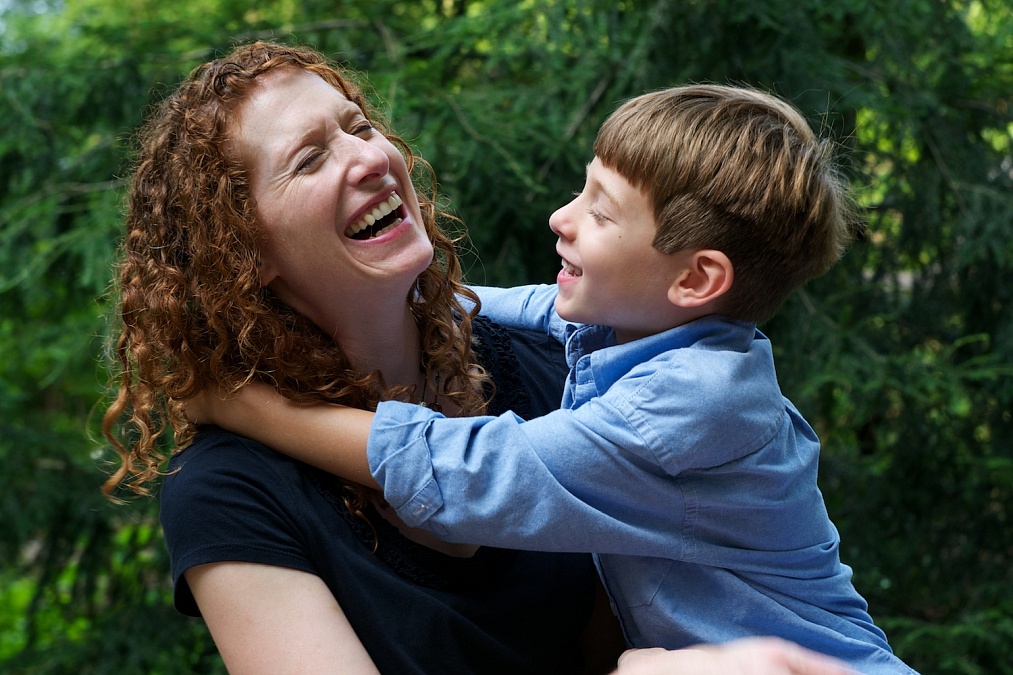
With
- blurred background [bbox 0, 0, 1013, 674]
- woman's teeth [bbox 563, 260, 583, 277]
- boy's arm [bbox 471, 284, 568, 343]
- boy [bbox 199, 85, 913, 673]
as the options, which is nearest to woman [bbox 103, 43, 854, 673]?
boy [bbox 199, 85, 913, 673]

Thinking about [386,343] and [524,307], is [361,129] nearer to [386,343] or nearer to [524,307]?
[386,343]

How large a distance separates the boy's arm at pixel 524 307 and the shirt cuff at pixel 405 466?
616mm

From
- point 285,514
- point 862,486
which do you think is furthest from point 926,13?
point 285,514

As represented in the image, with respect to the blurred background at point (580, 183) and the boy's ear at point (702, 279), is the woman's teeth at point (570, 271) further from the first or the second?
the blurred background at point (580, 183)

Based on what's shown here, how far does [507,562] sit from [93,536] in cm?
249

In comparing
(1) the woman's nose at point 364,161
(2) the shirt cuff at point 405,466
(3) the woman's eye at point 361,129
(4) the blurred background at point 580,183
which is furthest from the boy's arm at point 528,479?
(4) the blurred background at point 580,183

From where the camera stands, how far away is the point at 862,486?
11.5ft

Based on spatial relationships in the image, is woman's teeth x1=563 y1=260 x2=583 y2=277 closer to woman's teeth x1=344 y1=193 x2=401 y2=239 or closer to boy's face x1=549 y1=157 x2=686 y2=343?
boy's face x1=549 y1=157 x2=686 y2=343

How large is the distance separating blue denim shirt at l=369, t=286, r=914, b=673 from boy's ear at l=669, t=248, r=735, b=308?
0.04 m

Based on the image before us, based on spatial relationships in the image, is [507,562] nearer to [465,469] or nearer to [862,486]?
[465,469]

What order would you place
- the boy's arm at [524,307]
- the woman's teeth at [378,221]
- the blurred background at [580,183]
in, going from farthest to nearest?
the blurred background at [580,183], the boy's arm at [524,307], the woman's teeth at [378,221]

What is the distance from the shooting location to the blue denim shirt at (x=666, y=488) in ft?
4.47

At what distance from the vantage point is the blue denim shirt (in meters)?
1.36

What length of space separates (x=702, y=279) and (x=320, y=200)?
58 centimetres
